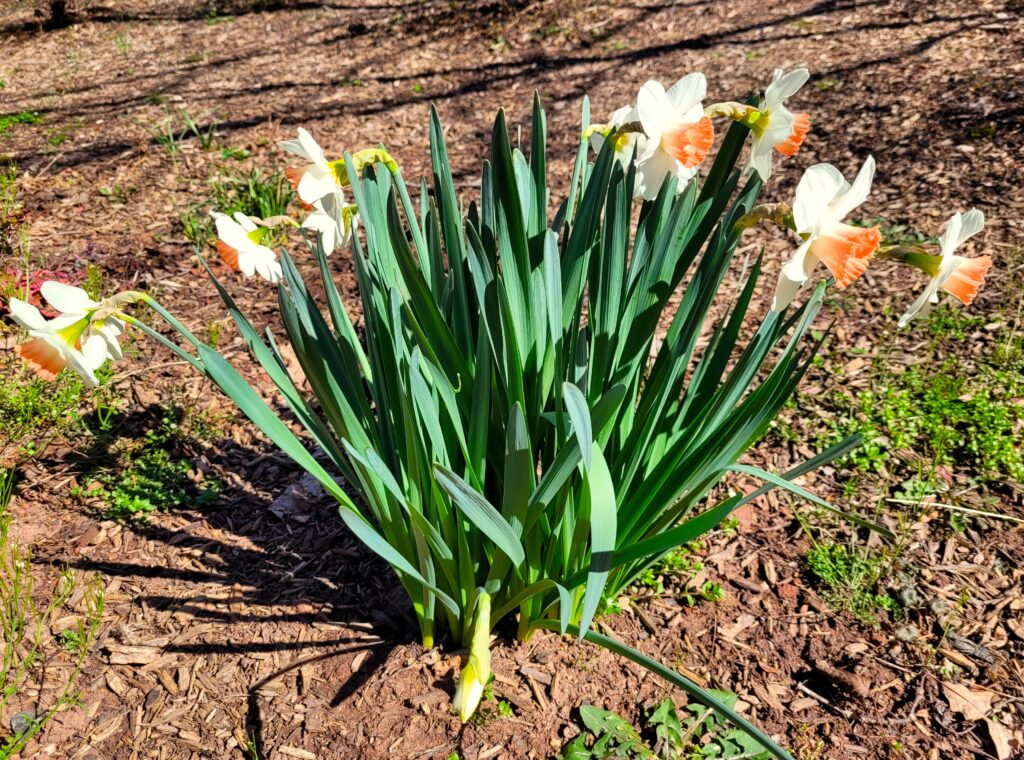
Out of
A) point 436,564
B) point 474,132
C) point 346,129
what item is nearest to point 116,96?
point 346,129

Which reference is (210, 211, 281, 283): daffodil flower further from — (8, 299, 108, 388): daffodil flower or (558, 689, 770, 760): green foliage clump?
(558, 689, 770, 760): green foliage clump

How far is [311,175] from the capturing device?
126 centimetres

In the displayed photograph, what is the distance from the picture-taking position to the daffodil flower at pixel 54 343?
47.6 inches

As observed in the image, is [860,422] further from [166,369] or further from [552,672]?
[166,369]

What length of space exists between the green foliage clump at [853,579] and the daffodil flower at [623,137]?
45.5 inches

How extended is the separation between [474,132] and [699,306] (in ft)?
11.0

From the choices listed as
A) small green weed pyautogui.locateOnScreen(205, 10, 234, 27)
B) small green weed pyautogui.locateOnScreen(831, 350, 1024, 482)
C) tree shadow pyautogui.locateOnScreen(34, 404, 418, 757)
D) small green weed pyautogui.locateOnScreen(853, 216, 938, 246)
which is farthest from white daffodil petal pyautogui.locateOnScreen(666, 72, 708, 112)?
small green weed pyautogui.locateOnScreen(205, 10, 234, 27)

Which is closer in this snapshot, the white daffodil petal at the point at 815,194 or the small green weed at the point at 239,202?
the white daffodil petal at the point at 815,194

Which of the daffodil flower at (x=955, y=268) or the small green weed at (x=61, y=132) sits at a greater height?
the daffodil flower at (x=955, y=268)

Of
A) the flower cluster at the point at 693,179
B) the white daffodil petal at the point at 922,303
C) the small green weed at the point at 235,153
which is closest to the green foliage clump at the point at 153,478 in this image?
the flower cluster at the point at 693,179

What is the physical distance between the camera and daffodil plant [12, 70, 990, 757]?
120cm

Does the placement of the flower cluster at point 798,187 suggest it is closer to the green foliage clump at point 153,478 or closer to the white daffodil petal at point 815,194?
the white daffodil petal at point 815,194

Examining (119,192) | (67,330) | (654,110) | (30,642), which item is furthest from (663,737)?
(119,192)

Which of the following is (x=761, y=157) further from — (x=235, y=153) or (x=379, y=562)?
(x=235, y=153)
